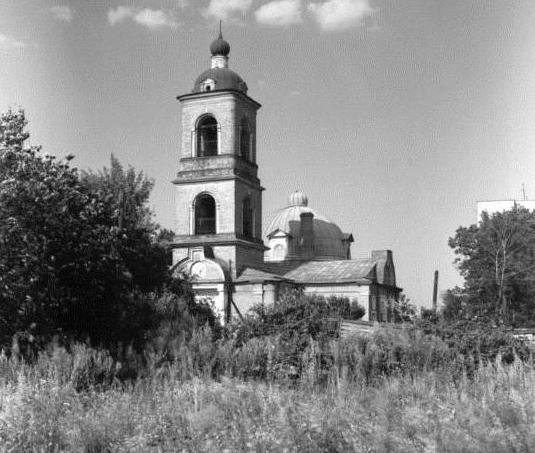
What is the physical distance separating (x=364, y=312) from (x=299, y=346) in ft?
79.1

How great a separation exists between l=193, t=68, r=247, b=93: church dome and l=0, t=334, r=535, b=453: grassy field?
95.7 feet

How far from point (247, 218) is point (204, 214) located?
2051 millimetres

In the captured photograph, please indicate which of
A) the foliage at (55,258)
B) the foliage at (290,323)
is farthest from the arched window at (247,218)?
the foliage at (55,258)

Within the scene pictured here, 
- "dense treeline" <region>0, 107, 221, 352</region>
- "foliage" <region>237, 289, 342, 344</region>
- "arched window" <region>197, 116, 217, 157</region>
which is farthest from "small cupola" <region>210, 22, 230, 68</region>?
"foliage" <region>237, 289, 342, 344</region>

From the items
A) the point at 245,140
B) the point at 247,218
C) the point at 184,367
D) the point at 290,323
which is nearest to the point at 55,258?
the point at 290,323

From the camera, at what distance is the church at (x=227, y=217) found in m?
37.7

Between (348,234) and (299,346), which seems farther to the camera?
(348,234)

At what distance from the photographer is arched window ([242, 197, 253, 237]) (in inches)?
1549

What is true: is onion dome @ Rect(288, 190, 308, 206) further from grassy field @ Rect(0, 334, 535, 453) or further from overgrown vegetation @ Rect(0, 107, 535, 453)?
grassy field @ Rect(0, 334, 535, 453)

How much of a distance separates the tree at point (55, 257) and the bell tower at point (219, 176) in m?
17.4

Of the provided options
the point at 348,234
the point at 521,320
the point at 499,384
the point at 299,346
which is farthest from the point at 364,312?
the point at 499,384

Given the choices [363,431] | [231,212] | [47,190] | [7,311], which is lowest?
[363,431]

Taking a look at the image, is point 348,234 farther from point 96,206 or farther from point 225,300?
point 96,206

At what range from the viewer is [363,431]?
26.0ft
